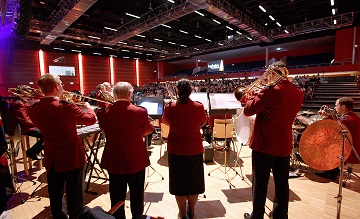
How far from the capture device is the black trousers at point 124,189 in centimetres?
178

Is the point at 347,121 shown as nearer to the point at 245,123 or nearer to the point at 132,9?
the point at 245,123

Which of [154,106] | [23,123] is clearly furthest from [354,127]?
[23,123]

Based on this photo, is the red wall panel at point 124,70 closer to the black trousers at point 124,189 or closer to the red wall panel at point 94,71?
the red wall panel at point 94,71

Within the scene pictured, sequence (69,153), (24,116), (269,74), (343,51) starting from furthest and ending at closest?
1. (343,51)
2. (24,116)
3. (269,74)
4. (69,153)

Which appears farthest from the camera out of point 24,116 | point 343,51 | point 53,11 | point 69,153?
point 343,51

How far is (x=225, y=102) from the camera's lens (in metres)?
3.12

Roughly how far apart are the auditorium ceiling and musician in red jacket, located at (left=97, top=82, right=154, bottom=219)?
6.71 meters

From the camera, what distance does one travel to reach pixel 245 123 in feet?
10.3

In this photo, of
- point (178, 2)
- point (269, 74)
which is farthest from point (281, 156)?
point (178, 2)

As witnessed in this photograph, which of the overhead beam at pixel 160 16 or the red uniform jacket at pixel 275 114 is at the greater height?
the overhead beam at pixel 160 16

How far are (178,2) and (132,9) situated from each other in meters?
2.44

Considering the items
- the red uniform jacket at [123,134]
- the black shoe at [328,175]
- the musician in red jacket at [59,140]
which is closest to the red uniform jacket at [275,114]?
the red uniform jacket at [123,134]

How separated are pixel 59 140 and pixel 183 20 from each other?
414 inches

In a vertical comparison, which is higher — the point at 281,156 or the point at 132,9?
the point at 132,9
